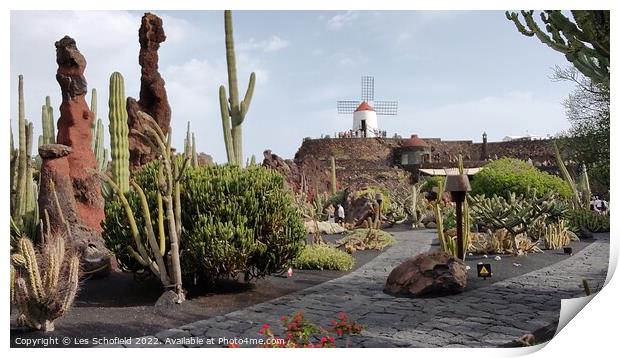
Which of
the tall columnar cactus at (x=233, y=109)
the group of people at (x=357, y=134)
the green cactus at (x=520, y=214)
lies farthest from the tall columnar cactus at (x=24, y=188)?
the group of people at (x=357, y=134)

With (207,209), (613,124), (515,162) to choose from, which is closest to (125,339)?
(207,209)

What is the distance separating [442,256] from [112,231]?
4.06 metres

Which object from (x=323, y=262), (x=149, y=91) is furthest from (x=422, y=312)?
(x=149, y=91)

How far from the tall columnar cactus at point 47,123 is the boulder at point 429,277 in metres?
5.96

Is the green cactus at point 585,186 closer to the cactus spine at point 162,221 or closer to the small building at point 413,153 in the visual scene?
the cactus spine at point 162,221

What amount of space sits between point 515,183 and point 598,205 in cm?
184

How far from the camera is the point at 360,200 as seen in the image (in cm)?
1555

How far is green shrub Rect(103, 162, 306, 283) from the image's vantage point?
649 centimetres

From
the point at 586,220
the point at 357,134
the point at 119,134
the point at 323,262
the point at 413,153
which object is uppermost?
the point at 357,134

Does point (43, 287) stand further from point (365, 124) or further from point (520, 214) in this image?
point (365, 124)

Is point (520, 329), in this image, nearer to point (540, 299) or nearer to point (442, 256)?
point (540, 299)

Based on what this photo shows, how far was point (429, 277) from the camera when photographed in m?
6.81

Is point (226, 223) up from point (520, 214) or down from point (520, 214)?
up

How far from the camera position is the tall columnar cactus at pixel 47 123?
9031mm
